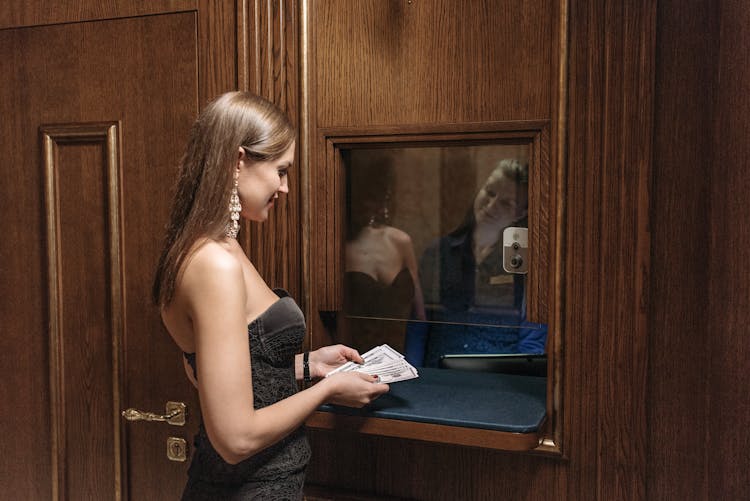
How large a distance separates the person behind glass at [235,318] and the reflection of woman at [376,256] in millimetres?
417

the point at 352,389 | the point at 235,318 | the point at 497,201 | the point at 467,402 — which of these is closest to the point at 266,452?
the point at 352,389

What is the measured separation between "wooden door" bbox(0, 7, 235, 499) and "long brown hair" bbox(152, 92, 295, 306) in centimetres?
56

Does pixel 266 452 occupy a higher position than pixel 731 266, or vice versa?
Answer: pixel 731 266

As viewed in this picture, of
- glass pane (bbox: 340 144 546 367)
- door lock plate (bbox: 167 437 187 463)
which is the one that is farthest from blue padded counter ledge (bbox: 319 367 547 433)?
door lock plate (bbox: 167 437 187 463)

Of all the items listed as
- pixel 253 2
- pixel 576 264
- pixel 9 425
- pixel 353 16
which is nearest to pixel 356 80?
pixel 353 16

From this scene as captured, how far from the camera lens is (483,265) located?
6.20 ft

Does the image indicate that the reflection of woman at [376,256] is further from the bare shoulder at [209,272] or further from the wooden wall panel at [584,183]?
the bare shoulder at [209,272]

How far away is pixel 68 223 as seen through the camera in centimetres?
218

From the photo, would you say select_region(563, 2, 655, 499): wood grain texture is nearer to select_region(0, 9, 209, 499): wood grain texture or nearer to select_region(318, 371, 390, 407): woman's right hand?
select_region(318, 371, 390, 407): woman's right hand

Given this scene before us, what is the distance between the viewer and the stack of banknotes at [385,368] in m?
1.76

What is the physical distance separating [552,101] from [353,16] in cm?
58

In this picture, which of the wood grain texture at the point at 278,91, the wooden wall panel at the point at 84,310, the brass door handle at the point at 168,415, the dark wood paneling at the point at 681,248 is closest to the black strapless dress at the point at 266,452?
the wood grain texture at the point at 278,91

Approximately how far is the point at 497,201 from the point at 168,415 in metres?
1.12

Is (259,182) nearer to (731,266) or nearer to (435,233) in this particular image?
(435,233)
